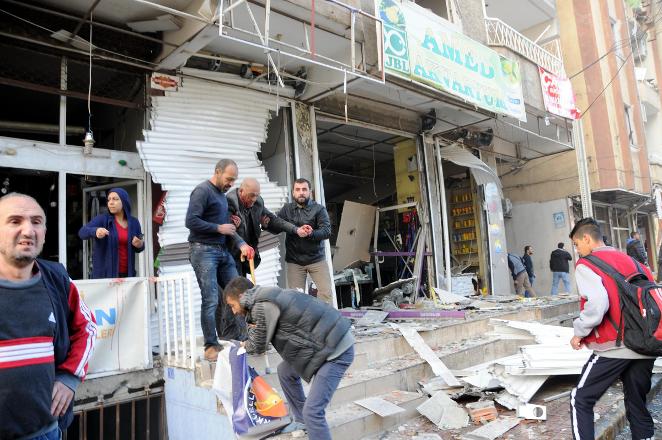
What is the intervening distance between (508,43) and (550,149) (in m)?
4.10

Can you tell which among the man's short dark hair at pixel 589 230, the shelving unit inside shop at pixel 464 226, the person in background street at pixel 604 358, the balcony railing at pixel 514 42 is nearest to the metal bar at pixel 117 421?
the person in background street at pixel 604 358

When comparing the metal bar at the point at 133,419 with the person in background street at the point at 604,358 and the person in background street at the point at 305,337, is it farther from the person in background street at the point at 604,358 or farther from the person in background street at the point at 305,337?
the person in background street at the point at 604,358

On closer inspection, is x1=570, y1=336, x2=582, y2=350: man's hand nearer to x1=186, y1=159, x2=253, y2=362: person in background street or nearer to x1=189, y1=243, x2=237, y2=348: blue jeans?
x1=186, y1=159, x2=253, y2=362: person in background street

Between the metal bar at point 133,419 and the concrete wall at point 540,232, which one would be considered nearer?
the metal bar at point 133,419

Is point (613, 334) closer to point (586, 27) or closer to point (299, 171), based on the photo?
point (299, 171)

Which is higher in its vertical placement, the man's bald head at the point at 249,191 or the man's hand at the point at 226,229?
the man's bald head at the point at 249,191

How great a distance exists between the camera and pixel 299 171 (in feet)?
25.3

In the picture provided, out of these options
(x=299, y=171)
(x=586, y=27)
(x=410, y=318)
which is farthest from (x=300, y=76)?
(x=586, y=27)

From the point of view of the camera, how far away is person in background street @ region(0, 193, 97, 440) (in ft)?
5.78

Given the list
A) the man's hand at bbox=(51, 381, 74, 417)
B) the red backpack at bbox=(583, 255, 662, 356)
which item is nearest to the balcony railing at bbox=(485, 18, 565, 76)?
the red backpack at bbox=(583, 255, 662, 356)

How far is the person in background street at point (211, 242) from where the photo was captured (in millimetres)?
4234

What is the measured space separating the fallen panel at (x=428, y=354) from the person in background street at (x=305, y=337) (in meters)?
2.09

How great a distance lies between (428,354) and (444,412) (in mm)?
1221

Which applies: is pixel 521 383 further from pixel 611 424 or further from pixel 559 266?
pixel 559 266
